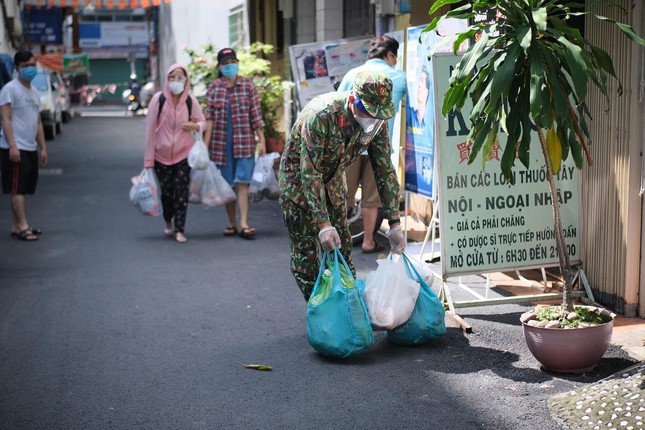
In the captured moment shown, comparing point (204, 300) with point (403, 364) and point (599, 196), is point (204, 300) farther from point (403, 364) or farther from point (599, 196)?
point (599, 196)

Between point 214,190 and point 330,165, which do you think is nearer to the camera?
point 330,165

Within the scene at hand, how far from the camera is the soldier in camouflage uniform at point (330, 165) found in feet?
18.9

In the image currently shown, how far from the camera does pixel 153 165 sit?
34.8 ft

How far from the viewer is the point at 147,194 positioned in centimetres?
1050

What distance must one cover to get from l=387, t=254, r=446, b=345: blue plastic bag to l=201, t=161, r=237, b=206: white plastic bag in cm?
454

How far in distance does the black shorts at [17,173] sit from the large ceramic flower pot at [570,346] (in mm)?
6826

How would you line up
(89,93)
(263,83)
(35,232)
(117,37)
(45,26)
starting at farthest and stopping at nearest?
(117,37)
(89,93)
(45,26)
(263,83)
(35,232)

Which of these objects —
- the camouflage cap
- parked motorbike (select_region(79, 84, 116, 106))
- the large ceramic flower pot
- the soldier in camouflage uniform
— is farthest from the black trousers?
parked motorbike (select_region(79, 84, 116, 106))

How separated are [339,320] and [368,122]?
1202mm

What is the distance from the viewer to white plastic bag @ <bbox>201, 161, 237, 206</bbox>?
1051 centimetres

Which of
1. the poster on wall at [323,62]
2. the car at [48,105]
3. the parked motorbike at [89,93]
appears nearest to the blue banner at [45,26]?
the car at [48,105]

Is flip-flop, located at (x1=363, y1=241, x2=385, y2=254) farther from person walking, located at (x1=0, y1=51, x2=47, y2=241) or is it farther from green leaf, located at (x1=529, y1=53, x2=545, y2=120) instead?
green leaf, located at (x1=529, y1=53, x2=545, y2=120)

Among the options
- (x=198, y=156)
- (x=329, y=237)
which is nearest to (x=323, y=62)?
(x=198, y=156)

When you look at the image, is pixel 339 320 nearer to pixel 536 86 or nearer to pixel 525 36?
pixel 536 86
